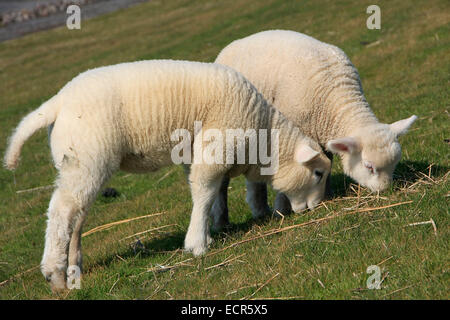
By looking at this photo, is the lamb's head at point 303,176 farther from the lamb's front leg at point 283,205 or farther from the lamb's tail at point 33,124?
the lamb's tail at point 33,124

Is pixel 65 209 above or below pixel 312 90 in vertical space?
below

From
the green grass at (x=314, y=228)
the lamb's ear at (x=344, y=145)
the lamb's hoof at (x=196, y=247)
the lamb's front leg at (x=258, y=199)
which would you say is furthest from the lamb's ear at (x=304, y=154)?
the lamb's hoof at (x=196, y=247)

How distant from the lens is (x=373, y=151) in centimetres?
666

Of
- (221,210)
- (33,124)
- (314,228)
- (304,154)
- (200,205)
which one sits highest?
(33,124)

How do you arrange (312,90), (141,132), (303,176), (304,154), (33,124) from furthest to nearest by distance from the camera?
(312,90) < (303,176) < (304,154) < (141,132) < (33,124)

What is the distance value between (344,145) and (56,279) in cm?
325

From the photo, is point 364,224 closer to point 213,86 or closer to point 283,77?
point 213,86

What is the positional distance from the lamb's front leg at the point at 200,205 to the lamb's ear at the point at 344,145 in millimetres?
1293

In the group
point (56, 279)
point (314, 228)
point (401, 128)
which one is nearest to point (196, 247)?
point (314, 228)

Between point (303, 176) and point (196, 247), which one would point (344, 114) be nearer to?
point (303, 176)

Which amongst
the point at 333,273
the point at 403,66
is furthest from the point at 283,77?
the point at 403,66

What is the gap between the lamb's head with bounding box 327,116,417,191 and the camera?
21.6 ft

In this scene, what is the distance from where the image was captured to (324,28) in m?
22.2

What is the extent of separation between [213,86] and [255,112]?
1.71 ft
